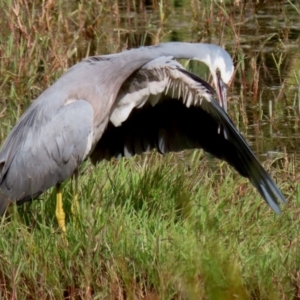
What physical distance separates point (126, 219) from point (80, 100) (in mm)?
630

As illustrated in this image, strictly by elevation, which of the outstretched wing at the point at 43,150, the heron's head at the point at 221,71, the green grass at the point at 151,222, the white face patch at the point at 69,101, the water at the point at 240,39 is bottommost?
the water at the point at 240,39

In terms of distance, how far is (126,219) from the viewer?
165 inches

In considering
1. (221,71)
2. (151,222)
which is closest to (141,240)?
(151,222)

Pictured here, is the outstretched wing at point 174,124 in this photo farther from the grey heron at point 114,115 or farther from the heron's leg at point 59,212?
the heron's leg at point 59,212

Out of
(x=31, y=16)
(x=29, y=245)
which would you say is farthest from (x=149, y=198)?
(x=31, y=16)

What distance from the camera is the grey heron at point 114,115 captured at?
168 inches

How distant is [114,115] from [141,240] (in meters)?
0.83

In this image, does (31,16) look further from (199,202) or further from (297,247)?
(297,247)

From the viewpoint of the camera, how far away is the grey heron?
14.0ft

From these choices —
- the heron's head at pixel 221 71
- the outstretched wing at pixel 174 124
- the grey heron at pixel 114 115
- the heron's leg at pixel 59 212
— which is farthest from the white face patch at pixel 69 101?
the heron's head at pixel 221 71

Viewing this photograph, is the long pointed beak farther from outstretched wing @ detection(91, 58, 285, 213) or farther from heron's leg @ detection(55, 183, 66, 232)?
heron's leg @ detection(55, 183, 66, 232)

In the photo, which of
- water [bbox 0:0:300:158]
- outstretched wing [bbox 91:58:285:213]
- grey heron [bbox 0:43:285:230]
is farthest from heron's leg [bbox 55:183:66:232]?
water [bbox 0:0:300:158]

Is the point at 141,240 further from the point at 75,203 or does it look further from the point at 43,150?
the point at 43,150

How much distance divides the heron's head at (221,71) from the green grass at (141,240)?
20.1 inches
